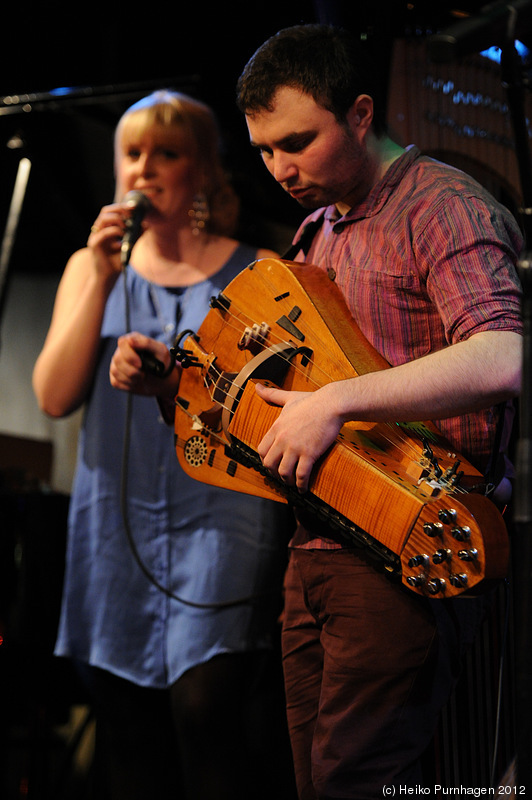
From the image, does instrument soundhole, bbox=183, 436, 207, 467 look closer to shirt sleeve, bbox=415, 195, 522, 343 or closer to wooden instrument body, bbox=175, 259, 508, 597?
wooden instrument body, bbox=175, 259, 508, 597

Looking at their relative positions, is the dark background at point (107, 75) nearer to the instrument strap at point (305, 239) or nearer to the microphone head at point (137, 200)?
the microphone head at point (137, 200)

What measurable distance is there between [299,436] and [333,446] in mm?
65

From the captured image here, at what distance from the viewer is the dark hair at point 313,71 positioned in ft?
5.27

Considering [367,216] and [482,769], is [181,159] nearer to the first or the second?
[367,216]

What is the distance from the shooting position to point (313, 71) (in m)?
1.61

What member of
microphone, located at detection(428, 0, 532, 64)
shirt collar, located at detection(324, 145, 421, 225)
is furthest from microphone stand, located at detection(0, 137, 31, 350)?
microphone, located at detection(428, 0, 532, 64)

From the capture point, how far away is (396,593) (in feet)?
4.83

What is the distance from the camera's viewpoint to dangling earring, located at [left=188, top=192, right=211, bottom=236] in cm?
250

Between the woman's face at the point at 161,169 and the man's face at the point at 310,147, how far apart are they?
84 cm

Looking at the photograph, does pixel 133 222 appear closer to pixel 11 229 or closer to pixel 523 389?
pixel 11 229

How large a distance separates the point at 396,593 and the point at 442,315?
1.67 feet

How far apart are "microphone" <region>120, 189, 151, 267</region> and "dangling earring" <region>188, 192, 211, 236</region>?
186mm

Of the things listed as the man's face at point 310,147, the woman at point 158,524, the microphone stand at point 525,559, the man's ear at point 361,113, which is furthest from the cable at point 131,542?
the microphone stand at point 525,559

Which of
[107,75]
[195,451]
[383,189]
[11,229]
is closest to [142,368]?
[195,451]
